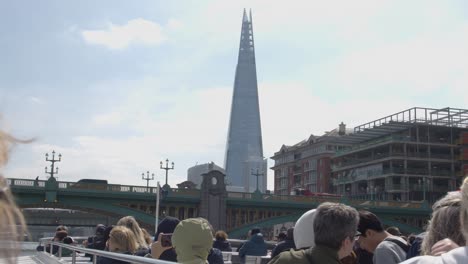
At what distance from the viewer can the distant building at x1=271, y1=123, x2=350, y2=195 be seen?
10525 cm

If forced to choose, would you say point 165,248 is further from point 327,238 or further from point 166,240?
point 327,238

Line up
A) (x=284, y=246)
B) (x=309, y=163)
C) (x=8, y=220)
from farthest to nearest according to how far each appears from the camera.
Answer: (x=309, y=163)
(x=284, y=246)
(x=8, y=220)

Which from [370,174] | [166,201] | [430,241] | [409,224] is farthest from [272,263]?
[370,174]

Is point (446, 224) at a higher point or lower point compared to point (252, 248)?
higher

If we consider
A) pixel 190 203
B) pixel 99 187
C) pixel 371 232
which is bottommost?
pixel 371 232

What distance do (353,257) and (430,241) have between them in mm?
525

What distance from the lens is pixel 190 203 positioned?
200ft

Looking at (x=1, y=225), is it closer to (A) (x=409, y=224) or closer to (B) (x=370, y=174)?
(A) (x=409, y=224)

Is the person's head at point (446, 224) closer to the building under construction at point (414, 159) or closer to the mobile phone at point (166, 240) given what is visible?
the mobile phone at point (166, 240)

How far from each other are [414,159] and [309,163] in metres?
28.6

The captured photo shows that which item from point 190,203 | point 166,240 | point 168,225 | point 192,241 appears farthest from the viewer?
point 190,203

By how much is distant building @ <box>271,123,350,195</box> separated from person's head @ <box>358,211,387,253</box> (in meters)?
98.1

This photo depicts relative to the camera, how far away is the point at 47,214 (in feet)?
265

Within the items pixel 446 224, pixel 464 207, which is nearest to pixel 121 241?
pixel 446 224
